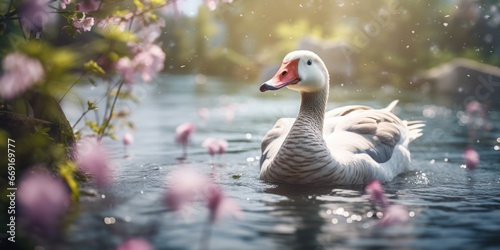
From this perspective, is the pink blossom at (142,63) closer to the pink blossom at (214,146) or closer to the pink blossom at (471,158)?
the pink blossom at (214,146)

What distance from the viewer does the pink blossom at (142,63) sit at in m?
5.84

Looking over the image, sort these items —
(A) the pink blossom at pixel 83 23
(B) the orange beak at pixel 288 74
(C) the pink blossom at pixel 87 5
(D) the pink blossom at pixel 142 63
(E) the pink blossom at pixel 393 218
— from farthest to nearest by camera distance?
(D) the pink blossom at pixel 142 63, (B) the orange beak at pixel 288 74, (A) the pink blossom at pixel 83 23, (C) the pink blossom at pixel 87 5, (E) the pink blossom at pixel 393 218

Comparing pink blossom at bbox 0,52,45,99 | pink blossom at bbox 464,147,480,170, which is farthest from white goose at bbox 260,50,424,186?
pink blossom at bbox 0,52,45,99

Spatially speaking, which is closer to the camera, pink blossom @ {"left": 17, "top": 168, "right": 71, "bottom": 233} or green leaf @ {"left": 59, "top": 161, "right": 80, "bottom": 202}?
pink blossom @ {"left": 17, "top": 168, "right": 71, "bottom": 233}

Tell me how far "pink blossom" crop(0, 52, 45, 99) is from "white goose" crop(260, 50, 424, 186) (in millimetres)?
2107

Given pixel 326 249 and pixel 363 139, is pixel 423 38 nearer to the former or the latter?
pixel 363 139

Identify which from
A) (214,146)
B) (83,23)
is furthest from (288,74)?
(214,146)

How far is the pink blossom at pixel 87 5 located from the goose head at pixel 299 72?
58.0 inches

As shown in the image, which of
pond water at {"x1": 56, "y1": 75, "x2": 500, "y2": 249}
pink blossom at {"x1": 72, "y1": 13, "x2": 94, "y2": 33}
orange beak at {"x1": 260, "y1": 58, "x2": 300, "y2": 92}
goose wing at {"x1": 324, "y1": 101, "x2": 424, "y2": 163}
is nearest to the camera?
pond water at {"x1": 56, "y1": 75, "x2": 500, "y2": 249}

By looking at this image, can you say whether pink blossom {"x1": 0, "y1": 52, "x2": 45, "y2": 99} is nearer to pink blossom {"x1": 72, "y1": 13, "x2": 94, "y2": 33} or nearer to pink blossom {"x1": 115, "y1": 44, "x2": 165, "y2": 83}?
pink blossom {"x1": 72, "y1": 13, "x2": 94, "y2": 33}

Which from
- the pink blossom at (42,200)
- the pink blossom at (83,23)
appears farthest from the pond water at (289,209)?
the pink blossom at (83,23)

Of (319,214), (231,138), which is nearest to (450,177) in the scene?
(319,214)

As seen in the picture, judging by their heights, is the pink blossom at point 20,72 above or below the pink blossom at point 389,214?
above

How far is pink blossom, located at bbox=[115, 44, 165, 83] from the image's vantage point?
5836 millimetres
